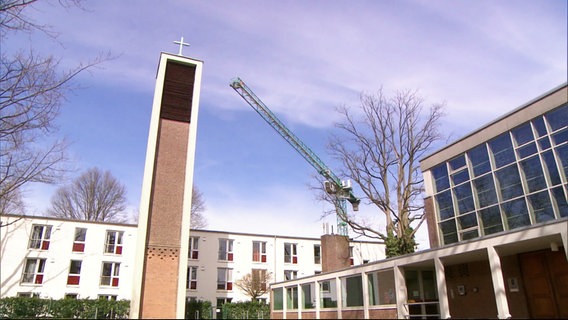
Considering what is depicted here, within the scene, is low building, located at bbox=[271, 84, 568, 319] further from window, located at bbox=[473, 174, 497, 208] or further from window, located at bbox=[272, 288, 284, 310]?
window, located at bbox=[272, 288, 284, 310]

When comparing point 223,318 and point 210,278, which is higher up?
point 210,278

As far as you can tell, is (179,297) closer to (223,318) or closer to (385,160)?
Result: (223,318)

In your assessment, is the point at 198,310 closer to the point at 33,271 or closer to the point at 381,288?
the point at 33,271

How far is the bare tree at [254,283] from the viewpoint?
30609 millimetres

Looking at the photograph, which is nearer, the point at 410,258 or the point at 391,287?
the point at 410,258

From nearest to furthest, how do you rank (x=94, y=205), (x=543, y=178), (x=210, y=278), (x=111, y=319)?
1. (x=543, y=178)
2. (x=111, y=319)
3. (x=210, y=278)
4. (x=94, y=205)

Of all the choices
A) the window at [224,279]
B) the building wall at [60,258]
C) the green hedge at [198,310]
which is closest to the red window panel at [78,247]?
the building wall at [60,258]

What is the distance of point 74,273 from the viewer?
1079 inches

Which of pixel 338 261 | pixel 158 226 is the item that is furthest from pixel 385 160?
pixel 158 226

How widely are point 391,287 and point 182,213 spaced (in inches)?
333

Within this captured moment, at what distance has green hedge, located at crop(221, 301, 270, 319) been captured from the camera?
27547 millimetres

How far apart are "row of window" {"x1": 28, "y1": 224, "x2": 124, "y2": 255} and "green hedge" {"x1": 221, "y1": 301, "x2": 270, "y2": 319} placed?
8.93 metres

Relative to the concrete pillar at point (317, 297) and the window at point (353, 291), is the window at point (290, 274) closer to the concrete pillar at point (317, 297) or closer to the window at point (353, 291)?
the concrete pillar at point (317, 297)

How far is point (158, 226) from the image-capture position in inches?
597
